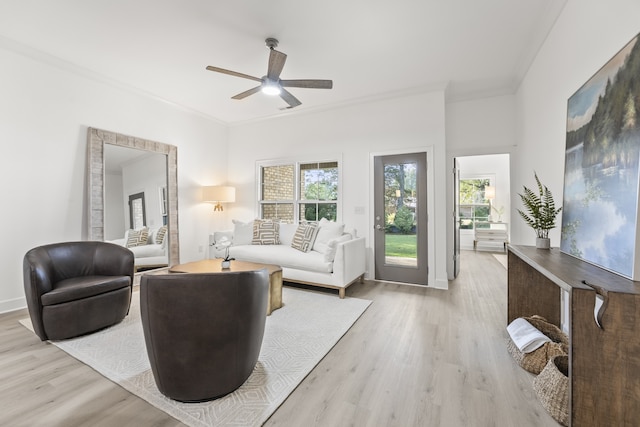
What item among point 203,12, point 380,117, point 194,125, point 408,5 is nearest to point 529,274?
point 408,5

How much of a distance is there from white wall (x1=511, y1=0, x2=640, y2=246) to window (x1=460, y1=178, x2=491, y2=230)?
13.8ft

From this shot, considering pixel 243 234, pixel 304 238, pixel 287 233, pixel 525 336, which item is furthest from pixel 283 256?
pixel 525 336

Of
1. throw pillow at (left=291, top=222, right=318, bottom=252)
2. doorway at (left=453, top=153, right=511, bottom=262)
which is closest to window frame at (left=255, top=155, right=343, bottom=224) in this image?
throw pillow at (left=291, top=222, right=318, bottom=252)

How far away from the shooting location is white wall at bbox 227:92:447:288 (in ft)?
13.0

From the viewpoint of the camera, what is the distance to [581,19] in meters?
2.04

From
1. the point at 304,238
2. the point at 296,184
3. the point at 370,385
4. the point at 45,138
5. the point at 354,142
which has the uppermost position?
the point at 354,142

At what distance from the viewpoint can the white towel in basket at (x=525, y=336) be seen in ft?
6.40

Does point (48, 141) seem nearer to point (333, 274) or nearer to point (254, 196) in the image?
point (254, 196)

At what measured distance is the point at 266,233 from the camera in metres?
4.71

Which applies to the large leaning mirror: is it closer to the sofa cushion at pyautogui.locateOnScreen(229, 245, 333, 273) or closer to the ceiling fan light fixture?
the sofa cushion at pyautogui.locateOnScreen(229, 245, 333, 273)

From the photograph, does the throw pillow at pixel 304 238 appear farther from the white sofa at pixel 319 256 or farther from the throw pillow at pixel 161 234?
the throw pillow at pixel 161 234

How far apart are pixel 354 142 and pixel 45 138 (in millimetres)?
4102

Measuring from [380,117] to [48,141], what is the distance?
4.44 meters

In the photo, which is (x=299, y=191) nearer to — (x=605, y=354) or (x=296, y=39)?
(x=296, y=39)
